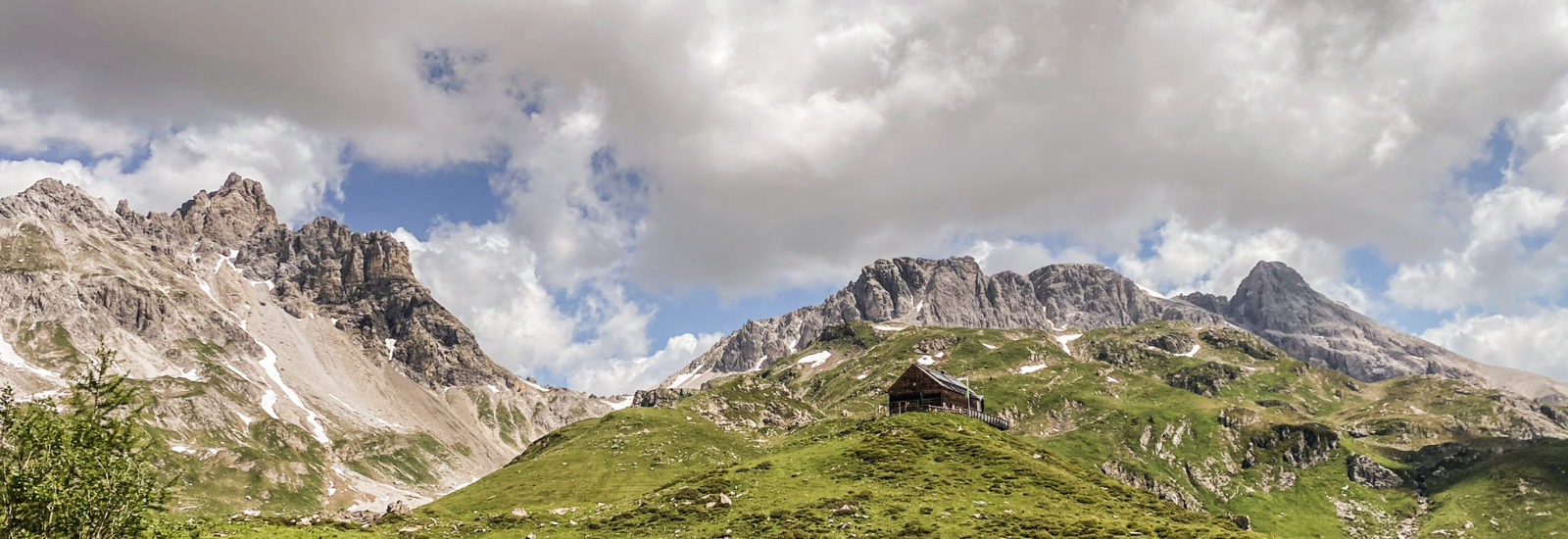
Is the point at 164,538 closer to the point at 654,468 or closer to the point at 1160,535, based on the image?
the point at 1160,535

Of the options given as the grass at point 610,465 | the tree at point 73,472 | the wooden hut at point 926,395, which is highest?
the wooden hut at point 926,395

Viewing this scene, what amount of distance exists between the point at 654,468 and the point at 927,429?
5142 cm

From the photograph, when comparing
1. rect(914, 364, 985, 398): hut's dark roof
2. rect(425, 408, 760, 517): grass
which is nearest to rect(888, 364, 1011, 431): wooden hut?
rect(914, 364, 985, 398): hut's dark roof

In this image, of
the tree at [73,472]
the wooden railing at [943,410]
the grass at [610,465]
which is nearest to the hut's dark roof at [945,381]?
the wooden railing at [943,410]

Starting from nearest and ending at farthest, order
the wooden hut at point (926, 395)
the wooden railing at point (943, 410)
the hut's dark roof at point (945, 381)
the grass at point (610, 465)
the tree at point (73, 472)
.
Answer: the tree at point (73, 472) < the grass at point (610, 465) < the wooden railing at point (943, 410) < the wooden hut at point (926, 395) < the hut's dark roof at point (945, 381)

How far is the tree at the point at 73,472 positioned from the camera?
36.2 m

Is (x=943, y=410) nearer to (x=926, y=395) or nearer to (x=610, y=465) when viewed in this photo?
(x=926, y=395)

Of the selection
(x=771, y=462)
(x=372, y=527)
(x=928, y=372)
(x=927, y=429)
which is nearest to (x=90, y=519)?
(x=372, y=527)

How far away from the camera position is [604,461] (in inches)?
5605

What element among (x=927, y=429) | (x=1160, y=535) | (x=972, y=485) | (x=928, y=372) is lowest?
(x=1160, y=535)

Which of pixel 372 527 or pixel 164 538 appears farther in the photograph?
pixel 372 527

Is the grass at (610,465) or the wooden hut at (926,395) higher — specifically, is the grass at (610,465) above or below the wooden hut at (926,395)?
below

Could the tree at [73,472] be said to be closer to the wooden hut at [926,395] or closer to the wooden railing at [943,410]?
the wooden hut at [926,395]

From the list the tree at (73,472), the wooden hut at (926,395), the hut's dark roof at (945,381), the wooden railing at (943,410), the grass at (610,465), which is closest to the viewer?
the tree at (73,472)
